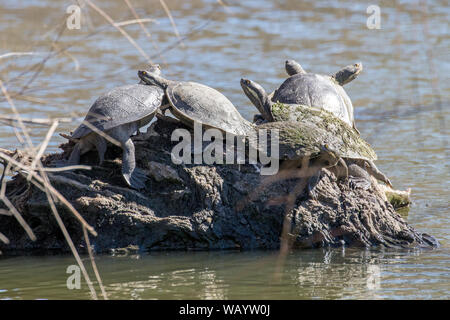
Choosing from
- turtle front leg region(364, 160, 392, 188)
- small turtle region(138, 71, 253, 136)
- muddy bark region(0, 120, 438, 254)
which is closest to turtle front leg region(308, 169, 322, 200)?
muddy bark region(0, 120, 438, 254)

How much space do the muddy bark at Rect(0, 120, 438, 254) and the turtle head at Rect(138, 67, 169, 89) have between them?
58 cm

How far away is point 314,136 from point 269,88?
5.03 m


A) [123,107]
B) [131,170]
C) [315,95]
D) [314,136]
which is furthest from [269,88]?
[131,170]

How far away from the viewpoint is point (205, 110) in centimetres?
579

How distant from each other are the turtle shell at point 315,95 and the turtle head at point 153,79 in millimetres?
1311

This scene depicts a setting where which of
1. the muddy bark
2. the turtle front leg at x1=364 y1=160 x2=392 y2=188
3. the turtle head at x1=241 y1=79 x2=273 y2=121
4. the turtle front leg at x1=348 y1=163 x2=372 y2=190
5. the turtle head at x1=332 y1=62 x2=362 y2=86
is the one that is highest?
the turtle head at x1=332 y1=62 x2=362 y2=86

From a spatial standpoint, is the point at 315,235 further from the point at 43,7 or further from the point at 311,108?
the point at 43,7

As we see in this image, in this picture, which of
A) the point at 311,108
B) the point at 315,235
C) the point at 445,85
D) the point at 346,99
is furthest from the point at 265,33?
the point at 315,235

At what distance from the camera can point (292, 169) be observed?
230 inches

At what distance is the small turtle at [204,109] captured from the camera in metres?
5.75

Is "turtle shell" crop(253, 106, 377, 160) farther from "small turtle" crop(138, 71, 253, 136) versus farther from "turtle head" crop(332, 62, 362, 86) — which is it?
"turtle head" crop(332, 62, 362, 86)

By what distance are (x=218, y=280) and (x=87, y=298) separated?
0.94 m

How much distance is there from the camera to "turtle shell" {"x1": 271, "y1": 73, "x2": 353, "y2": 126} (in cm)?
681

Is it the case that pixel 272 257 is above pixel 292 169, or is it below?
below
